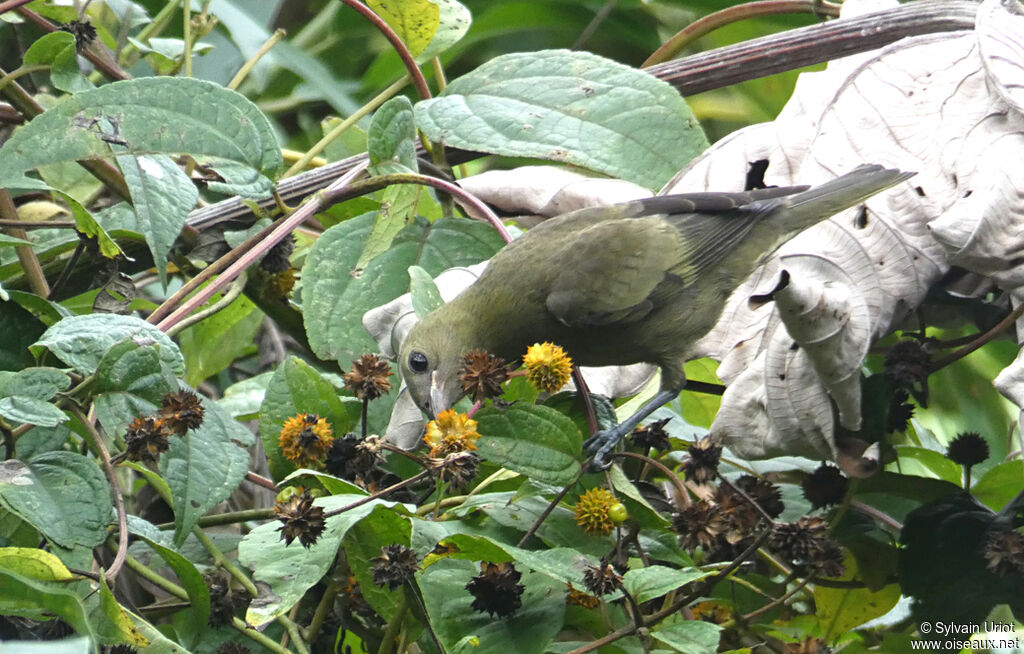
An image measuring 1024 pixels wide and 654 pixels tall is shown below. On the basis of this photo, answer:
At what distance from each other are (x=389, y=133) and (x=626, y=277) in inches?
33.4

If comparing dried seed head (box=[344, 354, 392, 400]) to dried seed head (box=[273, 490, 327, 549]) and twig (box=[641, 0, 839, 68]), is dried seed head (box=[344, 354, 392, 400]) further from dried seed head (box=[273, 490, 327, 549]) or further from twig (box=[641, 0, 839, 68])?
twig (box=[641, 0, 839, 68])

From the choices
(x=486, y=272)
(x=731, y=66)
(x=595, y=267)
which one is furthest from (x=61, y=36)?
(x=731, y=66)

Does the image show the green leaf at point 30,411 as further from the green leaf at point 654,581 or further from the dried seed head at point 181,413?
the green leaf at point 654,581

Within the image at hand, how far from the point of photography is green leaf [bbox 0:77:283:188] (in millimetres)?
2037

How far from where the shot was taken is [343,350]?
7.91 ft

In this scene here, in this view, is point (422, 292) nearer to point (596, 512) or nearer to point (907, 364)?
point (596, 512)

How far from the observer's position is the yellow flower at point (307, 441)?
2.04 meters

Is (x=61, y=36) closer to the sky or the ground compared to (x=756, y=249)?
closer to the sky

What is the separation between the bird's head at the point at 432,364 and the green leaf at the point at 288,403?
29cm

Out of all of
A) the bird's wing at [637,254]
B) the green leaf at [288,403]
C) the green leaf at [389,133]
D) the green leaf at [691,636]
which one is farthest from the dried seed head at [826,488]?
the green leaf at [389,133]

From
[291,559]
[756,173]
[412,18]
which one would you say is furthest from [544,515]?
[412,18]

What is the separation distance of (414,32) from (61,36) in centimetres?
83

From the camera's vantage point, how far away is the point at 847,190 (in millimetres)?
2453

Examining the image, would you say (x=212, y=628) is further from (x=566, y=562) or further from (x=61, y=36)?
Answer: (x=61, y=36)
